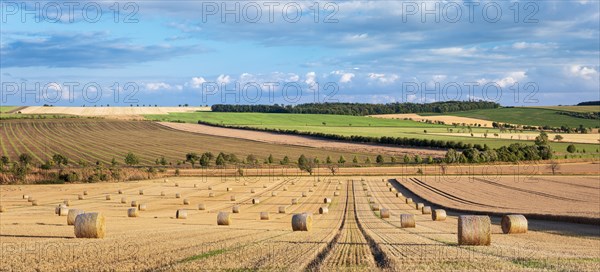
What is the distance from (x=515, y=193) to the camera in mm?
55312

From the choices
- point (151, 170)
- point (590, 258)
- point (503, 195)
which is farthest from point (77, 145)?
point (590, 258)

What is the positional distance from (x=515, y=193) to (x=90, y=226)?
136ft

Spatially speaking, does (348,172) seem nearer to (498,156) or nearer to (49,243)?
(498,156)

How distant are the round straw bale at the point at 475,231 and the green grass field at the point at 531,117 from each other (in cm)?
13204

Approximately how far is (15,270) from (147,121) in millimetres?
137258

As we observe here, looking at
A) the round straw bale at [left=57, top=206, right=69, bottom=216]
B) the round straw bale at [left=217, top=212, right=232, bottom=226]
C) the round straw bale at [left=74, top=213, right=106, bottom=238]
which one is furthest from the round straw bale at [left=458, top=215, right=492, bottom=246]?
the round straw bale at [left=57, top=206, right=69, bottom=216]

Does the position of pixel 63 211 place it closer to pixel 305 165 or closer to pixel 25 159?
pixel 25 159

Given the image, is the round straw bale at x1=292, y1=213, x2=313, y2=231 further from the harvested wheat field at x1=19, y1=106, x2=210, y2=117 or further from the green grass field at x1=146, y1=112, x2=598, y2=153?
the harvested wheat field at x1=19, y1=106, x2=210, y2=117

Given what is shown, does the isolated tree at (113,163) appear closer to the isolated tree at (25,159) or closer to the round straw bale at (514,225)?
the isolated tree at (25,159)

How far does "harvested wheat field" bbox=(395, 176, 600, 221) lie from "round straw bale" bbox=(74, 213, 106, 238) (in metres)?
23.9

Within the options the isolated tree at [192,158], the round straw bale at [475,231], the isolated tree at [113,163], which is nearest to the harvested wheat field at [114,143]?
the isolated tree at [113,163]

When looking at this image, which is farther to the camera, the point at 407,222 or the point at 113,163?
the point at 113,163

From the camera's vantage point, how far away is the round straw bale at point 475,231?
2020cm

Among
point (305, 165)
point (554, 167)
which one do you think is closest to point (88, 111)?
point (305, 165)
